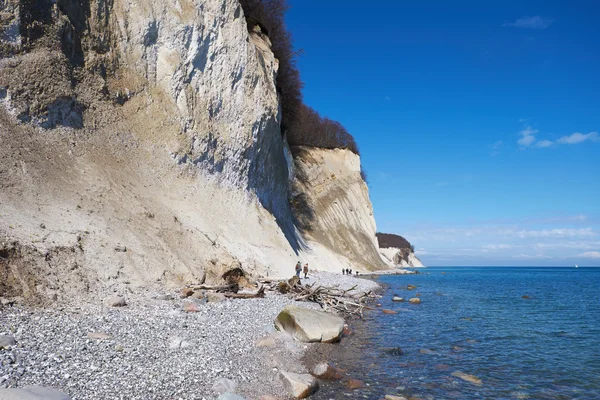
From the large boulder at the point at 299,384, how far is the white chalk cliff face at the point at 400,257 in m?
93.7

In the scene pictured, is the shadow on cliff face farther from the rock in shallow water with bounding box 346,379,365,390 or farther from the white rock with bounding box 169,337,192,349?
the rock in shallow water with bounding box 346,379,365,390

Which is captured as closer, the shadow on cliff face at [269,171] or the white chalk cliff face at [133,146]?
the white chalk cliff face at [133,146]

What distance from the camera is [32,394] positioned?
4719 millimetres

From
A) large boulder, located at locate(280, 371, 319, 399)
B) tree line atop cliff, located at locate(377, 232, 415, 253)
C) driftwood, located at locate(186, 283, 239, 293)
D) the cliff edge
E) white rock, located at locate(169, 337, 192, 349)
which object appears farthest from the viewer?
tree line atop cliff, located at locate(377, 232, 415, 253)

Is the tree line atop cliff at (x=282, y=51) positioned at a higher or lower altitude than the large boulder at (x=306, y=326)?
higher

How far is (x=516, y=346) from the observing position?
13.5 meters

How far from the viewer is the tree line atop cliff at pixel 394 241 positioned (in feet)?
382

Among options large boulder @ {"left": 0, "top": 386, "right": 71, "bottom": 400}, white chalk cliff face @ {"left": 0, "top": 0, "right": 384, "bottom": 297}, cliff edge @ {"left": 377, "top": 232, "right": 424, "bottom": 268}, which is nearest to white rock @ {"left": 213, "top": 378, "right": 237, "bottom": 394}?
large boulder @ {"left": 0, "top": 386, "right": 71, "bottom": 400}

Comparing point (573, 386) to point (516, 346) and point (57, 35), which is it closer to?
point (516, 346)

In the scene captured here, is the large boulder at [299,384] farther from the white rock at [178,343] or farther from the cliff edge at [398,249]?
the cliff edge at [398,249]

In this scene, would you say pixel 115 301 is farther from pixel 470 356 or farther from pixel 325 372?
pixel 470 356

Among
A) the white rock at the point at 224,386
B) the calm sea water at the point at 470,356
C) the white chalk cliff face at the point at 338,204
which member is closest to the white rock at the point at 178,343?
the white rock at the point at 224,386

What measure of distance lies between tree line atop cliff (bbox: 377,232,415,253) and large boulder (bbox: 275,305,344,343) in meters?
104

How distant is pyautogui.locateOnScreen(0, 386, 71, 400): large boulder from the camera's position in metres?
4.57
